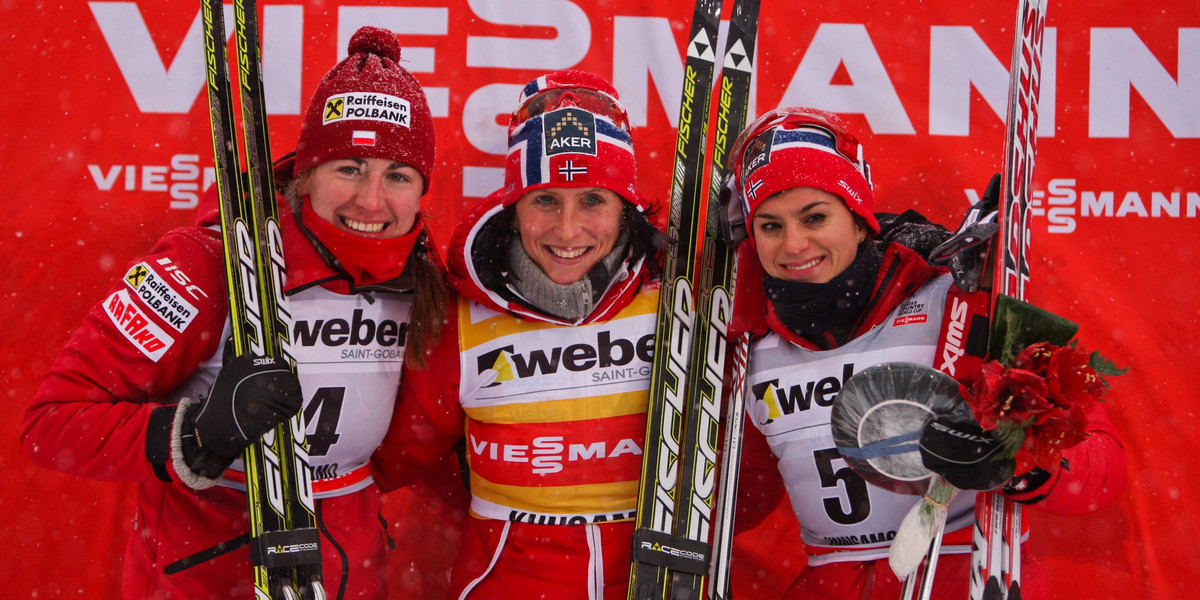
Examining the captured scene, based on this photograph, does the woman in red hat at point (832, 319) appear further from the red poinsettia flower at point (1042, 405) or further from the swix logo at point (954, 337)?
the red poinsettia flower at point (1042, 405)

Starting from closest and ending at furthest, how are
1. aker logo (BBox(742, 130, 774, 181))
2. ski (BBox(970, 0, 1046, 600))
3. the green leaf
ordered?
the green leaf → ski (BBox(970, 0, 1046, 600)) → aker logo (BBox(742, 130, 774, 181))

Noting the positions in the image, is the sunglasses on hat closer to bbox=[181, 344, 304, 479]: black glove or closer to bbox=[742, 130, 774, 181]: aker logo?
bbox=[742, 130, 774, 181]: aker logo

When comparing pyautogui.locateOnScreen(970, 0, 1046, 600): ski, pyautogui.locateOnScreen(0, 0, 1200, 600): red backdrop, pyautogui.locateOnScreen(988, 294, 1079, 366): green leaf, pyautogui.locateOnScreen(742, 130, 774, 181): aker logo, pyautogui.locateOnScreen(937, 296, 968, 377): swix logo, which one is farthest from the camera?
pyautogui.locateOnScreen(0, 0, 1200, 600): red backdrop

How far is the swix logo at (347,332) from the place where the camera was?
6.28 feet

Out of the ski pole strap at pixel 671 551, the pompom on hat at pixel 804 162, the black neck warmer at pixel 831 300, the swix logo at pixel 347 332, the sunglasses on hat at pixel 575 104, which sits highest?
the sunglasses on hat at pixel 575 104

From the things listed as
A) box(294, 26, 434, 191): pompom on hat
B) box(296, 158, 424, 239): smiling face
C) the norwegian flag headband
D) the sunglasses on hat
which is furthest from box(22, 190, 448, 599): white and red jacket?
the sunglasses on hat

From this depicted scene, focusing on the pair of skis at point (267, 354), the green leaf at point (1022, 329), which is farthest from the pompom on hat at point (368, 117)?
the green leaf at point (1022, 329)

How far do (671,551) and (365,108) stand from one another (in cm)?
113

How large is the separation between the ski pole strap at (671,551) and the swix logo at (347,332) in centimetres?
69

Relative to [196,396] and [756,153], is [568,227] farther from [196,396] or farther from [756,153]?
[196,396]

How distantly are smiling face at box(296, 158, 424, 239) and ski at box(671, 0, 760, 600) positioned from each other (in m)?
0.69

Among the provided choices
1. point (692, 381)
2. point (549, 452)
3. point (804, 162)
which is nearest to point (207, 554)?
point (549, 452)

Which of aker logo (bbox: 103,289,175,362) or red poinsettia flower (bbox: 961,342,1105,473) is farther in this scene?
aker logo (bbox: 103,289,175,362)

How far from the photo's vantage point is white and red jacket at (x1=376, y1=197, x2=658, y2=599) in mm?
1918
